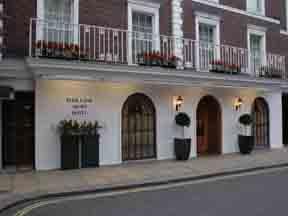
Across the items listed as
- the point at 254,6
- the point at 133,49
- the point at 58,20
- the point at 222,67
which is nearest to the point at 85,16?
the point at 58,20

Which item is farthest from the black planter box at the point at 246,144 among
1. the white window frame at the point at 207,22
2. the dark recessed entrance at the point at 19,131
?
the dark recessed entrance at the point at 19,131

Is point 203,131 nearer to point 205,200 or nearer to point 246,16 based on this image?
point 246,16

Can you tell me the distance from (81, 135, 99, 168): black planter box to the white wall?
35 centimetres

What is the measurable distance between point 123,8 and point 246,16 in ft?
24.0

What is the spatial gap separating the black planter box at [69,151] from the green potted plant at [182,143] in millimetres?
4054

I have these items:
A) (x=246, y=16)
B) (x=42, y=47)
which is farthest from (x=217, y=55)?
(x=42, y=47)

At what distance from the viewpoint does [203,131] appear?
15.2 m

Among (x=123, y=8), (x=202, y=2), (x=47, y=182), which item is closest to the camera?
(x=47, y=182)

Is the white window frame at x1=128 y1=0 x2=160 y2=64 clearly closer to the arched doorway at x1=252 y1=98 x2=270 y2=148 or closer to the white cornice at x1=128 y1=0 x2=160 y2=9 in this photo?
the white cornice at x1=128 y1=0 x2=160 y2=9

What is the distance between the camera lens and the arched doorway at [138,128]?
12.1m

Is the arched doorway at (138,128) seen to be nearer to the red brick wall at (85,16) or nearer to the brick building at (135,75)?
the brick building at (135,75)

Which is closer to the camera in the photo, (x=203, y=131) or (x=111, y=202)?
(x=111, y=202)

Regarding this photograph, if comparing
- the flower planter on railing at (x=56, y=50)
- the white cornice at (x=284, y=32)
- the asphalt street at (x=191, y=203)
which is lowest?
the asphalt street at (x=191, y=203)

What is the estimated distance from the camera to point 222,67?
13.9 m
